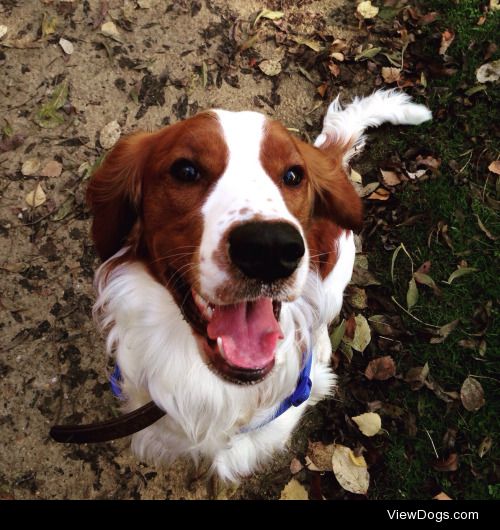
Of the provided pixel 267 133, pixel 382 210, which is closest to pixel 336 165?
pixel 267 133

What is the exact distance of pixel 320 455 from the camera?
3201 mm

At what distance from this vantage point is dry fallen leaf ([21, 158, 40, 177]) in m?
3.75

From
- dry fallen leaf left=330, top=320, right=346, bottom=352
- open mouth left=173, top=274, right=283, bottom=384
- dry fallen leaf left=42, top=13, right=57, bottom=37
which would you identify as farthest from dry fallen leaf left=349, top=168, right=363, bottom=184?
dry fallen leaf left=42, top=13, right=57, bottom=37

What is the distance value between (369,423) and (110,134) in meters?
2.86

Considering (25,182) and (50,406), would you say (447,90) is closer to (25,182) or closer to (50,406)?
(25,182)

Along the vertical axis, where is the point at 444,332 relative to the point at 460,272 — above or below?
below

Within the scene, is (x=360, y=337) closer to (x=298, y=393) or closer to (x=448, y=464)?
(x=448, y=464)

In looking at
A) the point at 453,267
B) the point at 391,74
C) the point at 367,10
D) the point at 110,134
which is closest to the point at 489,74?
the point at 391,74

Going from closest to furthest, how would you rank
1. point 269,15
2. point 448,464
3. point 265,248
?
point 265,248, point 448,464, point 269,15

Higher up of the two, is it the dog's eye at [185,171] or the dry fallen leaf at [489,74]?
the dog's eye at [185,171]

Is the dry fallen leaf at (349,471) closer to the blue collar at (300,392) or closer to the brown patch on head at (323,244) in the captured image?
the blue collar at (300,392)

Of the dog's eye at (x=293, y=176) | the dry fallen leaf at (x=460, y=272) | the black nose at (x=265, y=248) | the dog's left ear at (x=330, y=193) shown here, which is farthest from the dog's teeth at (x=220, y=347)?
the dry fallen leaf at (x=460, y=272)

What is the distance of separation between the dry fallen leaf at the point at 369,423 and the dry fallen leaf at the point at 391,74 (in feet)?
8.74

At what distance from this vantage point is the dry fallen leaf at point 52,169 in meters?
3.76
